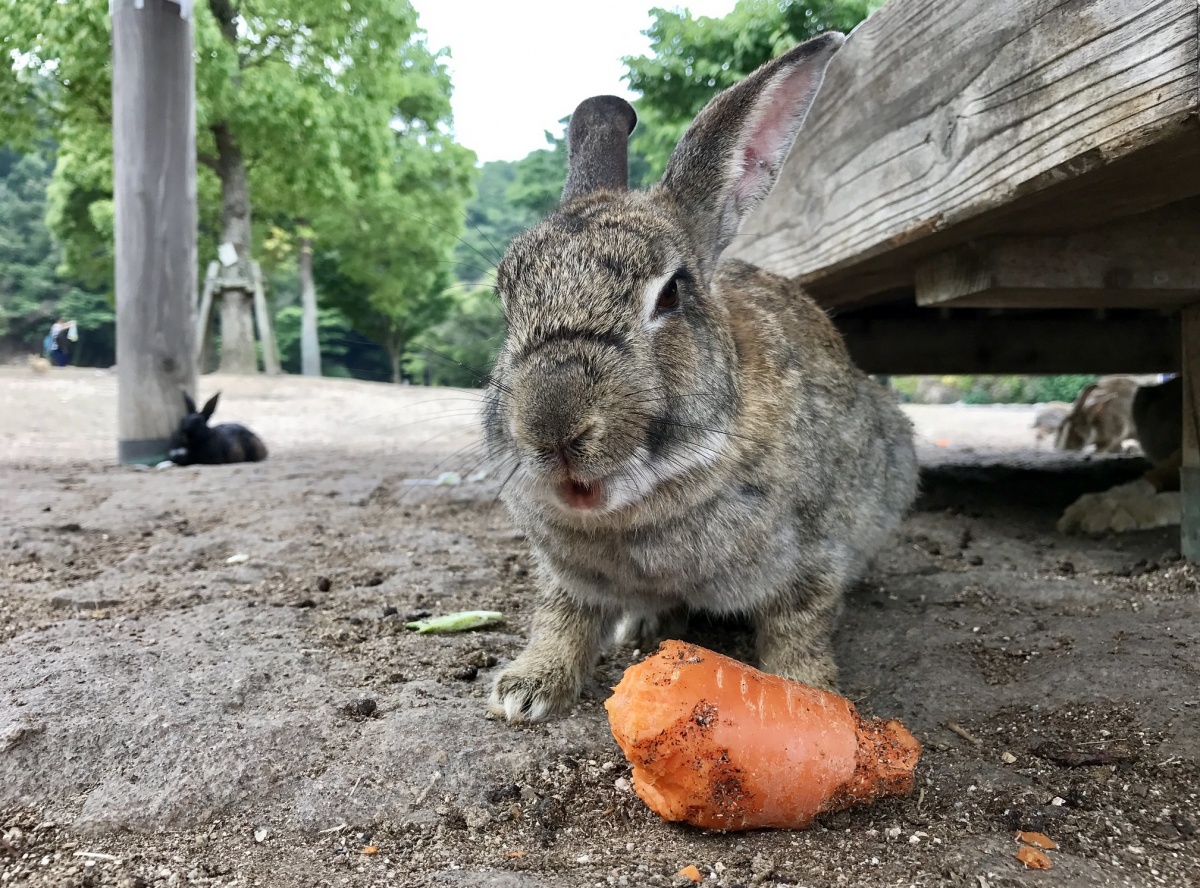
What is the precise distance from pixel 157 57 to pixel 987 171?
6.83 m

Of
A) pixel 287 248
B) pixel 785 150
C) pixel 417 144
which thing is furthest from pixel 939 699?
pixel 287 248

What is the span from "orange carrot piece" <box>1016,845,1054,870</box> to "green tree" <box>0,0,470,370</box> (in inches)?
607

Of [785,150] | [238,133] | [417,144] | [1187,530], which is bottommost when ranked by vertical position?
[1187,530]

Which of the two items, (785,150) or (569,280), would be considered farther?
(785,150)

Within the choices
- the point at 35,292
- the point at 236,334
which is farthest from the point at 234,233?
the point at 35,292

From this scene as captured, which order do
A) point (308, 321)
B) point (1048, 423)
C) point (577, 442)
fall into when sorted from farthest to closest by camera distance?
point (308, 321)
point (1048, 423)
point (577, 442)

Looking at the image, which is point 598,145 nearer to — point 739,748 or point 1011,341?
point 739,748

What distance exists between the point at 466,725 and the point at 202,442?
20.3ft

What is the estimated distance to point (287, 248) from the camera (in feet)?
80.7

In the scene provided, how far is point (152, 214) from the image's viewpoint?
6996mm

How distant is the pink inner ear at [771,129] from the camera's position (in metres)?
2.38

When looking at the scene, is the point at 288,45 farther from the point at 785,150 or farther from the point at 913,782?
the point at 913,782

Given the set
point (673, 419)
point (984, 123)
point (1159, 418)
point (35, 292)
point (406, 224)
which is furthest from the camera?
point (35, 292)

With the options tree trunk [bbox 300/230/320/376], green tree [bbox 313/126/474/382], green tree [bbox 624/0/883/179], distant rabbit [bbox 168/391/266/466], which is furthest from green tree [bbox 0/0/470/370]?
distant rabbit [bbox 168/391/266/466]
